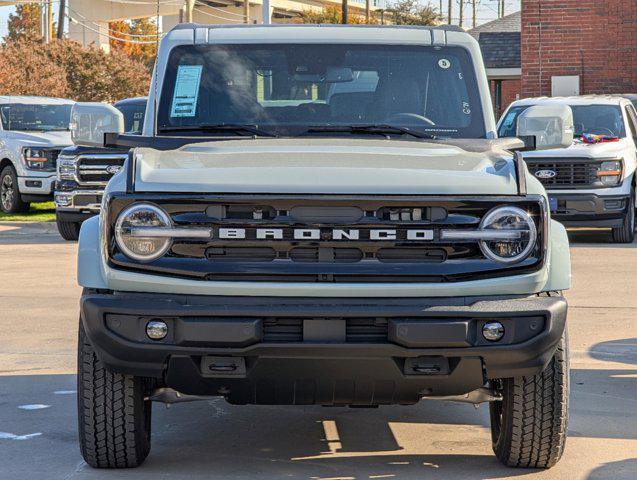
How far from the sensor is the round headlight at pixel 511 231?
542cm

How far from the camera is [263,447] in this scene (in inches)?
257

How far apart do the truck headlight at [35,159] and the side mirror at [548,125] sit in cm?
1590

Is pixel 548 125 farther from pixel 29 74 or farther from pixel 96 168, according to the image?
pixel 29 74

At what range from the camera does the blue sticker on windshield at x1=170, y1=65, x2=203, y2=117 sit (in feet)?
22.7

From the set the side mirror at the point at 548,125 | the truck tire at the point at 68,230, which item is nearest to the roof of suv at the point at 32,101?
the truck tire at the point at 68,230

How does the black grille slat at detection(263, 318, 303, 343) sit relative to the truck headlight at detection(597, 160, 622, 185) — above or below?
below

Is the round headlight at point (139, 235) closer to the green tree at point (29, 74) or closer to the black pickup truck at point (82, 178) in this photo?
the black pickup truck at point (82, 178)

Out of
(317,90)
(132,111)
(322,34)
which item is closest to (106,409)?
(317,90)

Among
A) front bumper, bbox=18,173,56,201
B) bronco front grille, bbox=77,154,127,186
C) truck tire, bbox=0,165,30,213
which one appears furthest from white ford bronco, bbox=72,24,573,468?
truck tire, bbox=0,165,30,213

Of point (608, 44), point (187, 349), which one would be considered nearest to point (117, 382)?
point (187, 349)

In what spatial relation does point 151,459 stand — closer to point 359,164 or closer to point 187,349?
point 187,349

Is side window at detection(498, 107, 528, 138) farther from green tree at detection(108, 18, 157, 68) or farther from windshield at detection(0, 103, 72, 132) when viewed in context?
green tree at detection(108, 18, 157, 68)

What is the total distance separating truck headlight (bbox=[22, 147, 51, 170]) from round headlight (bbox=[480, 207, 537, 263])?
677 inches

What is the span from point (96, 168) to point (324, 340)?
13.5 m
